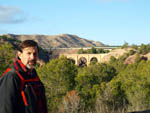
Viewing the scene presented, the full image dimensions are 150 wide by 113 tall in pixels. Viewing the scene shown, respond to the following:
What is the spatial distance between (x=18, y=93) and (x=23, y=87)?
0.07 metres

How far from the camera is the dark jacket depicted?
2.16 metres

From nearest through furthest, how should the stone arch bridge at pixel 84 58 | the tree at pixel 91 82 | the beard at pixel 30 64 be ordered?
the beard at pixel 30 64
the tree at pixel 91 82
the stone arch bridge at pixel 84 58

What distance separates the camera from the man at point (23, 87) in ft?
7.12

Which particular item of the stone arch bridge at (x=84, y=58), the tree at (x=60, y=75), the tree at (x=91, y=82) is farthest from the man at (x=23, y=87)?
Answer: the stone arch bridge at (x=84, y=58)

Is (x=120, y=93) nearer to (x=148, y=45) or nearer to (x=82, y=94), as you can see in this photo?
(x=82, y=94)

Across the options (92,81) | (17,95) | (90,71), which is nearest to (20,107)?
(17,95)

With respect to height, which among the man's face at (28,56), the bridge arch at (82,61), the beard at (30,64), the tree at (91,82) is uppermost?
the man's face at (28,56)

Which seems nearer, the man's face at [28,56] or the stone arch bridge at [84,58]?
the man's face at [28,56]

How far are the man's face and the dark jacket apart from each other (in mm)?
45

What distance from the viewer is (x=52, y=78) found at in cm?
3759

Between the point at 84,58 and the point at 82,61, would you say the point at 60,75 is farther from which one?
the point at 82,61

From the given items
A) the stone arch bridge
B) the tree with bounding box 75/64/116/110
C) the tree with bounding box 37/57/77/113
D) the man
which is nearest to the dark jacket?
the man

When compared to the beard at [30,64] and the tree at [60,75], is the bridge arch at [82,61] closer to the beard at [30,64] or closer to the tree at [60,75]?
the tree at [60,75]

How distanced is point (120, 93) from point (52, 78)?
30.8 feet
